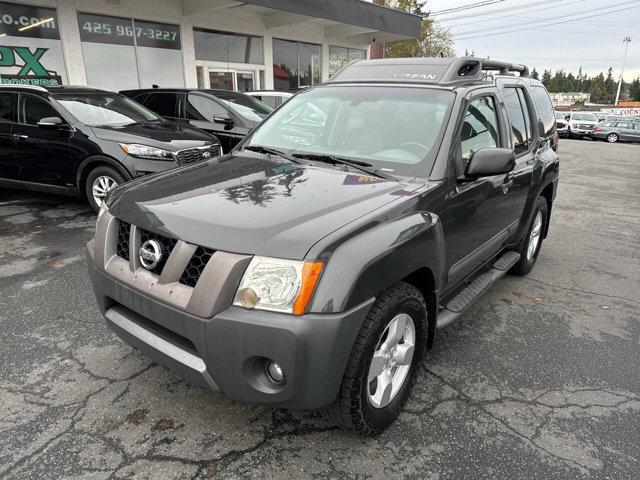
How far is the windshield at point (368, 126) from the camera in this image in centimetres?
294

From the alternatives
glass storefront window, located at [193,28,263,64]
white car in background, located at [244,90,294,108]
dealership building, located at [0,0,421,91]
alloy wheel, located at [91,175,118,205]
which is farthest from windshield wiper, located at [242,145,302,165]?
glass storefront window, located at [193,28,263,64]

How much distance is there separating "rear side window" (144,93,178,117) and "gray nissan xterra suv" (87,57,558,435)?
575cm

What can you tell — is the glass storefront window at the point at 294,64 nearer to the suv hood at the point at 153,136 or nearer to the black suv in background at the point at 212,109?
the black suv in background at the point at 212,109

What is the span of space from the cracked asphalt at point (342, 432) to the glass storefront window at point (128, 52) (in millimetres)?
9172

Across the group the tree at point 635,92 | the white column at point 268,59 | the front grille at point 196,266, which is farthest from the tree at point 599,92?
the front grille at point 196,266

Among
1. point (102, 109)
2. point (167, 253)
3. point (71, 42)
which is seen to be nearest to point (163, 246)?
point (167, 253)

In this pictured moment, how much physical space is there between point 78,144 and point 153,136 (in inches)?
37.1

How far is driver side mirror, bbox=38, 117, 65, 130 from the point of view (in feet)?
20.2

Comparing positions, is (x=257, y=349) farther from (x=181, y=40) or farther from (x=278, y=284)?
(x=181, y=40)

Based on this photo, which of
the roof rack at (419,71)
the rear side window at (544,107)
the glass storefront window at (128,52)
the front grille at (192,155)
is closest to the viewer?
the roof rack at (419,71)

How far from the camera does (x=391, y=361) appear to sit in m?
A: 2.46

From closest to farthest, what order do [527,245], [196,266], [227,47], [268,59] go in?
[196,266] < [527,245] < [227,47] < [268,59]

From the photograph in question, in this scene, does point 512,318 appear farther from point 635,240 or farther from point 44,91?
point 44,91

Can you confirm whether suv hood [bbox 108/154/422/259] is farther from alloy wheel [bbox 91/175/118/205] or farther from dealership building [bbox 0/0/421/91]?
dealership building [bbox 0/0/421/91]
